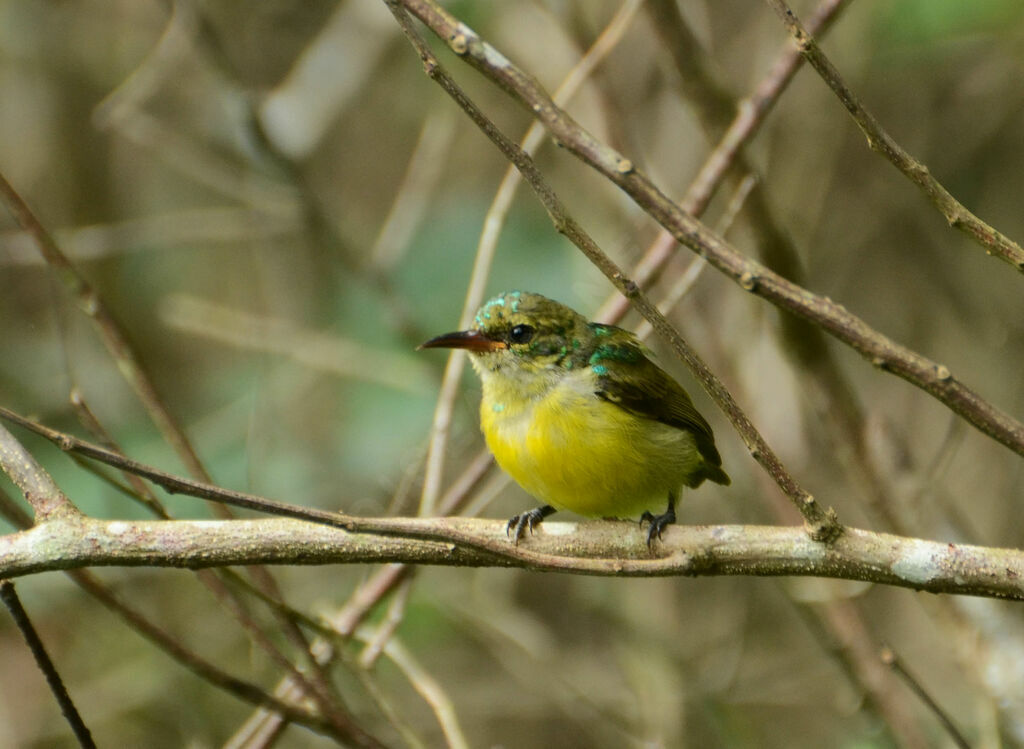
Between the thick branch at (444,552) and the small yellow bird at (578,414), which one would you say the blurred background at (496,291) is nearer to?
the small yellow bird at (578,414)

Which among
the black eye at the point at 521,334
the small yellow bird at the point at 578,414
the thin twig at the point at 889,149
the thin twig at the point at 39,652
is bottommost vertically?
the thin twig at the point at 39,652

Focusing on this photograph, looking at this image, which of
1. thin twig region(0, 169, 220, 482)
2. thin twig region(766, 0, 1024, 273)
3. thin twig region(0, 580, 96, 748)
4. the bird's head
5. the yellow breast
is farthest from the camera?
the bird's head

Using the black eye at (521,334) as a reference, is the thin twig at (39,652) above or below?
below

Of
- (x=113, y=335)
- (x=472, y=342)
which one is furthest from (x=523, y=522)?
(x=113, y=335)

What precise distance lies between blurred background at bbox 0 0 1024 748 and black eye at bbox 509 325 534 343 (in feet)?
2.93

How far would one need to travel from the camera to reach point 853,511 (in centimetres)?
682

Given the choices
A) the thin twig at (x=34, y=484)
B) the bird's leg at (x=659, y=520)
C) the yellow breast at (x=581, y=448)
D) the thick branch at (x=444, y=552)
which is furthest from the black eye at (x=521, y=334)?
the thin twig at (x=34, y=484)

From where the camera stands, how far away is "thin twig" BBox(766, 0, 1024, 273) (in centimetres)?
183

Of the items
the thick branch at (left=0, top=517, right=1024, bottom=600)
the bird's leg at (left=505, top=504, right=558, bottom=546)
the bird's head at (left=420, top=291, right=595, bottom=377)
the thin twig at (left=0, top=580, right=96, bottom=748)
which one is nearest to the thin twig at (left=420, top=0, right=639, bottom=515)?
the bird's head at (left=420, top=291, right=595, bottom=377)

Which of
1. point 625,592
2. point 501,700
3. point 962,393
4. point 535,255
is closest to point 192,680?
point 501,700

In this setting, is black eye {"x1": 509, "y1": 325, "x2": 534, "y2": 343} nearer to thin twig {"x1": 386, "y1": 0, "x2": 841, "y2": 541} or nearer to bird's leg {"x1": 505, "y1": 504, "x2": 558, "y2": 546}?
bird's leg {"x1": 505, "y1": 504, "x2": 558, "y2": 546}

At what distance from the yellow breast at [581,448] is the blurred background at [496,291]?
0.94 meters

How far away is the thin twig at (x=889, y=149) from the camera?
1833 mm

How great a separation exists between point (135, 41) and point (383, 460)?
157 inches
